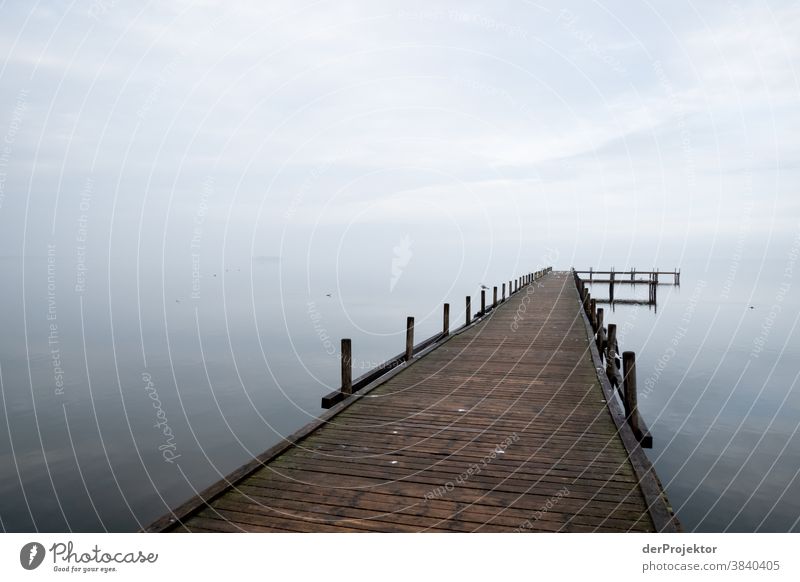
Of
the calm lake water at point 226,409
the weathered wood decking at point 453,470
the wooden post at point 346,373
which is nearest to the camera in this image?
the weathered wood decking at point 453,470

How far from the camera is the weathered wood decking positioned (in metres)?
4.77

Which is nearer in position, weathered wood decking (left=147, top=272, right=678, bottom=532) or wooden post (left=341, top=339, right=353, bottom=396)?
weathered wood decking (left=147, top=272, right=678, bottom=532)

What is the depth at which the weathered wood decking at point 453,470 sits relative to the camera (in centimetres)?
477
